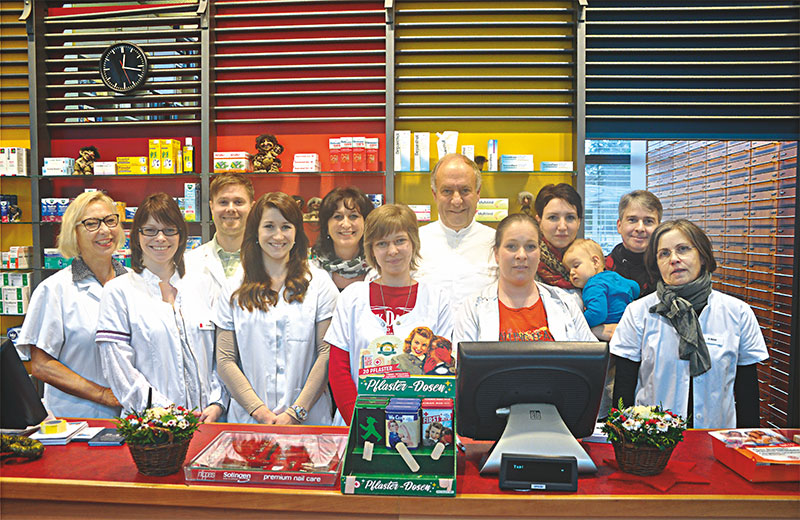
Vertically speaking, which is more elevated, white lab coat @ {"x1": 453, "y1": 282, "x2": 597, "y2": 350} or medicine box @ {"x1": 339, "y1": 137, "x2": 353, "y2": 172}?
medicine box @ {"x1": 339, "y1": 137, "x2": 353, "y2": 172}

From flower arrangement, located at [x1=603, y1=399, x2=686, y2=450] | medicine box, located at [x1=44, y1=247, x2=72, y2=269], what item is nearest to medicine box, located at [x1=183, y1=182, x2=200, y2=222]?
medicine box, located at [x1=44, y1=247, x2=72, y2=269]

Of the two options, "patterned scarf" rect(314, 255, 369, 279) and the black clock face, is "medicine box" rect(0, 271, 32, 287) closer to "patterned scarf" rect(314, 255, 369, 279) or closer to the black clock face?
the black clock face

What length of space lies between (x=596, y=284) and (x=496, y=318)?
787 millimetres

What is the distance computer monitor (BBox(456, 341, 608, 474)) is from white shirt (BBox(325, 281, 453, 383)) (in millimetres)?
1141

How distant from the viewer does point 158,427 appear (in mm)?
1955

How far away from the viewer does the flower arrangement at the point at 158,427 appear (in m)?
1.93

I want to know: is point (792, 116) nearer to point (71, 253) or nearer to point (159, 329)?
point (159, 329)

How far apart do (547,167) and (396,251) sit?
1711mm

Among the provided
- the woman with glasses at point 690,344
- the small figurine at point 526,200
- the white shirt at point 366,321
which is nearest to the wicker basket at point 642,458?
the woman with glasses at point 690,344

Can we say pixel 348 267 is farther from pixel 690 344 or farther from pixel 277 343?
pixel 690 344

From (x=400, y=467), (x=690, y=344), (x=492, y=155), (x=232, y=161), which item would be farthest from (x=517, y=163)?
(x=400, y=467)

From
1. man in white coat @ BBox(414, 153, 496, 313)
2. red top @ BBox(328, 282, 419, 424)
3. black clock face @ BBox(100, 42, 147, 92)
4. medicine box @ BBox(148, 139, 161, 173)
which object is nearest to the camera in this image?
red top @ BBox(328, 282, 419, 424)

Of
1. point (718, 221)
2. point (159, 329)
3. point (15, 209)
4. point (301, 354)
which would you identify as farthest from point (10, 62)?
point (718, 221)

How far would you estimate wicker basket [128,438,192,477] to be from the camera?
1.93 m
